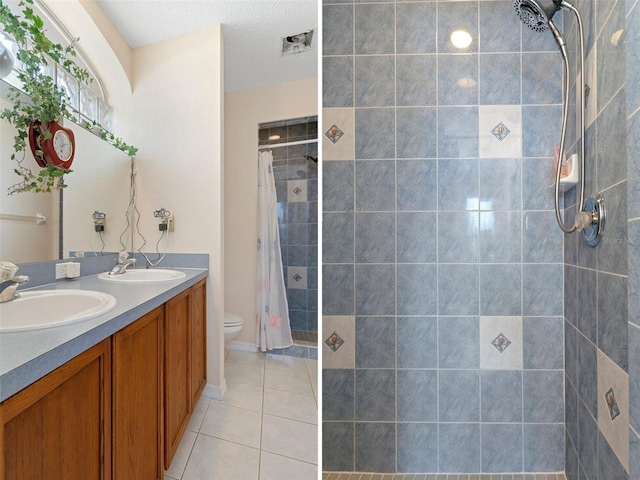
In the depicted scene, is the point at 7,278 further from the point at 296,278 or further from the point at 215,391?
the point at 296,278

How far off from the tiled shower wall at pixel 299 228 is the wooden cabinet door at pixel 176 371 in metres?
0.64

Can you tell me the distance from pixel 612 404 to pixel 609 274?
361 millimetres

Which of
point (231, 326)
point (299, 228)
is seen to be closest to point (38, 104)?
point (231, 326)

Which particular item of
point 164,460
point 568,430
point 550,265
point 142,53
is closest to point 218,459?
point 164,460

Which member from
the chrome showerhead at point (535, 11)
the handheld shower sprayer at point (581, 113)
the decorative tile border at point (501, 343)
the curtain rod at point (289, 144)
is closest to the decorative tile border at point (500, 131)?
the handheld shower sprayer at point (581, 113)

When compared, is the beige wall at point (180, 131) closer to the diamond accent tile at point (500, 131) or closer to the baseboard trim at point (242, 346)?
the baseboard trim at point (242, 346)

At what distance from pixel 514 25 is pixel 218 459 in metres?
1.93

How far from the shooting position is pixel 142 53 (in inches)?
45.9

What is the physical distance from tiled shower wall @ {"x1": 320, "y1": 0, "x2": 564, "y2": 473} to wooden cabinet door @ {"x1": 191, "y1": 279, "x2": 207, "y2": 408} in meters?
0.58

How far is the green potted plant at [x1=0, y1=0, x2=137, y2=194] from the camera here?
0.87 m

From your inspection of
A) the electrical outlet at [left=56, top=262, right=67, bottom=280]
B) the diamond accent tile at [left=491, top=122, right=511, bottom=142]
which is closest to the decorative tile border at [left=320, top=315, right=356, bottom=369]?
the diamond accent tile at [left=491, top=122, right=511, bottom=142]

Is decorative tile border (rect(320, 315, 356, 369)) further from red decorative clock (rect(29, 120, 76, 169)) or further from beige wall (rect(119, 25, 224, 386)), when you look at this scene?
red decorative clock (rect(29, 120, 76, 169))

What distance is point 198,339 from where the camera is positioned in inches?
53.9

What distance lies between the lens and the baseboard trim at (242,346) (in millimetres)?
1604
